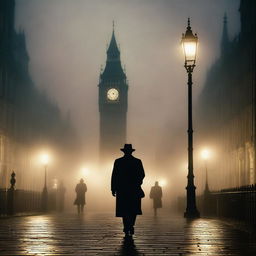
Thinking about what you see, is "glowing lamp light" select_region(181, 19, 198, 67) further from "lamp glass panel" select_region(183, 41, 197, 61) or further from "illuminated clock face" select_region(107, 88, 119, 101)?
"illuminated clock face" select_region(107, 88, 119, 101)

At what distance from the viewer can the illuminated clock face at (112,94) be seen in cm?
13838

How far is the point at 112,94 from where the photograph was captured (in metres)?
140

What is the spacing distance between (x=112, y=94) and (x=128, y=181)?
127916mm

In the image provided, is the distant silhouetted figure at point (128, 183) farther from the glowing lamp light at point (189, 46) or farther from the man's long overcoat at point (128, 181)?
the glowing lamp light at point (189, 46)

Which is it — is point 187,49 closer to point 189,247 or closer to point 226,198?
point 226,198

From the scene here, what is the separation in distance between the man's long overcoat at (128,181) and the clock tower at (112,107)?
379ft

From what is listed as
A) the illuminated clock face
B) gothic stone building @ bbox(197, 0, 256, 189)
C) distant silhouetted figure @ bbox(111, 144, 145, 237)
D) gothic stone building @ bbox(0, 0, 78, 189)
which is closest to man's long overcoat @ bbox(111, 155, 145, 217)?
distant silhouetted figure @ bbox(111, 144, 145, 237)

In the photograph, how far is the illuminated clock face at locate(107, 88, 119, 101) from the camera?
138m

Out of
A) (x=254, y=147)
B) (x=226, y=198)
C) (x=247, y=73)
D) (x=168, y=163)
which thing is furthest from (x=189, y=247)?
(x=168, y=163)

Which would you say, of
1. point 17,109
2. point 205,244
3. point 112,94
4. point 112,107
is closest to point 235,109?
point 17,109

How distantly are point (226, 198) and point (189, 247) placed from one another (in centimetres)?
1167

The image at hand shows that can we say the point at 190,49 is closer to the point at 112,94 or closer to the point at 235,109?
the point at 235,109

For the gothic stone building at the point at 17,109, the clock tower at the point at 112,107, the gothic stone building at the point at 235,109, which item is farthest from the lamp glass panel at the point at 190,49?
the clock tower at the point at 112,107

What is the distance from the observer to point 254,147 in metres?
43.8
